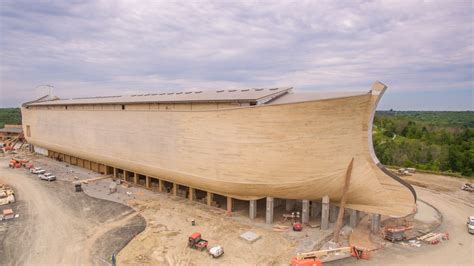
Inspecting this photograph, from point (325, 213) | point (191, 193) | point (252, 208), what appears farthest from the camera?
point (191, 193)

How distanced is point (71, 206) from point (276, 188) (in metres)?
19.7

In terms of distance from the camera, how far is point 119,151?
1328 inches

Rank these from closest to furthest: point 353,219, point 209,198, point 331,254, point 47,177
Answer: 1. point 331,254
2. point 353,219
3. point 209,198
4. point 47,177

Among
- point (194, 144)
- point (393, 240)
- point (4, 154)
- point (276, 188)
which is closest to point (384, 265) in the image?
point (393, 240)

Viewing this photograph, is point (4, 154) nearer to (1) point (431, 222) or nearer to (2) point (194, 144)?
(2) point (194, 144)

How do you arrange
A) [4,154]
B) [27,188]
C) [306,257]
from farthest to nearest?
A: 1. [4,154]
2. [27,188]
3. [306,257]

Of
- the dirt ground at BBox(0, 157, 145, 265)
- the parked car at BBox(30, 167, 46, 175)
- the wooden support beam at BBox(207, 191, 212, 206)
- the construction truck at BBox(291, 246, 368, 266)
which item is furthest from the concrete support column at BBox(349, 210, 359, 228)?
the parked car at BBox(30, 167, 46, 175)

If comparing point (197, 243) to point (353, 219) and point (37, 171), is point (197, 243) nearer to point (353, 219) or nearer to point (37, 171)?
point (353, 219)

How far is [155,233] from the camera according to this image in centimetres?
2127

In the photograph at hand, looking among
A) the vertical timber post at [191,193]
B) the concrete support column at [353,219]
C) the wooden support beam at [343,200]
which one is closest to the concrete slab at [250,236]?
the wooden support beam at [343,200]

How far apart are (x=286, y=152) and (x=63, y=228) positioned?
18.4 meters

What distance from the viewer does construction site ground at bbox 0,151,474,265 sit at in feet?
Answer: 59.4

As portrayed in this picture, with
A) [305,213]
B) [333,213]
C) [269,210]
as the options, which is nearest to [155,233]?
[269,210]

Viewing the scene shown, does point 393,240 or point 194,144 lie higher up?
point 194,144
